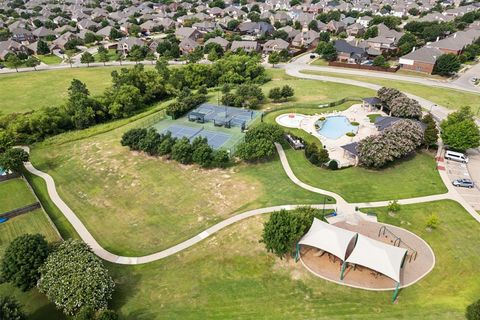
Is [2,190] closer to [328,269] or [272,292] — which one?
[272,292]

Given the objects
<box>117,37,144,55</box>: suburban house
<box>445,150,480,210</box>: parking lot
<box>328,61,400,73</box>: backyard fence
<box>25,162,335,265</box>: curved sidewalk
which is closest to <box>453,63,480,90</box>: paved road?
<box>328,61,400,73</box>: backyard fence

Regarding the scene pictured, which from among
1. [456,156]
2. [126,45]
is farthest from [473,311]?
[126,45]

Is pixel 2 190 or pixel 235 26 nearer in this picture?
pixel 2 190

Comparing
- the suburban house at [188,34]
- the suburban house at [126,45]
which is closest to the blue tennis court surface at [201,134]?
the suburban house at [126,45]

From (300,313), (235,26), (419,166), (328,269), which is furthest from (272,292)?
(235,26)

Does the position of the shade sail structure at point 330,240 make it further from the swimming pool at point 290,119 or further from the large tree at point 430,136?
the swimming pool at point 290,119
